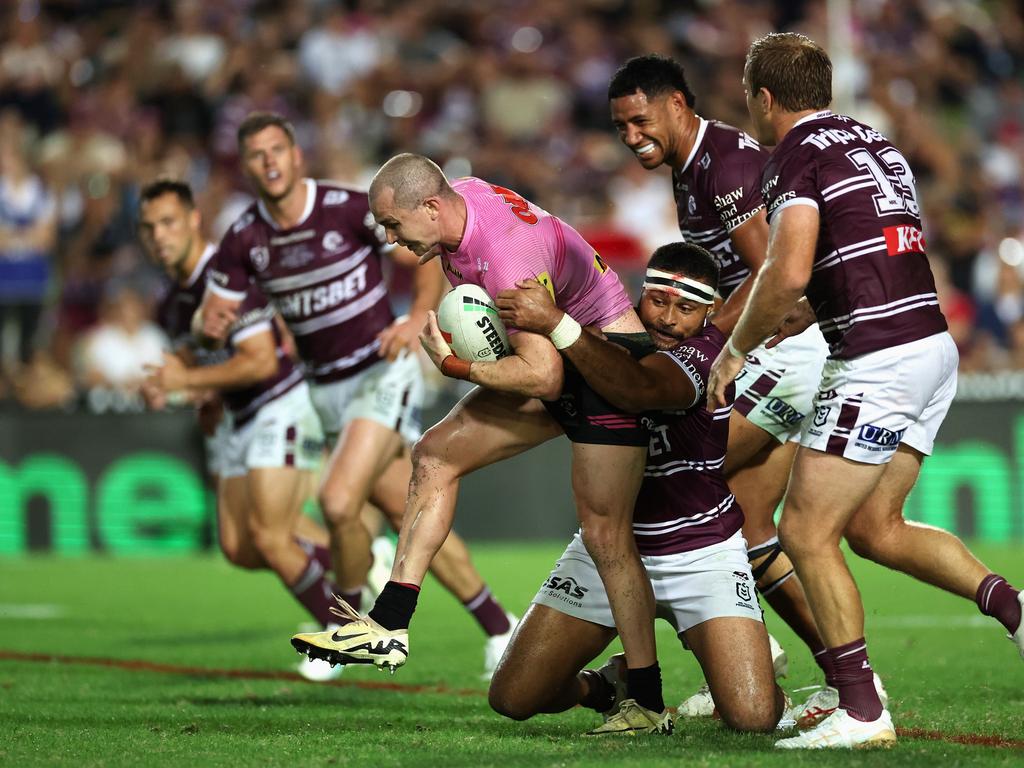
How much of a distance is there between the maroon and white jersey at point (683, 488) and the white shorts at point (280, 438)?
346 centimetres

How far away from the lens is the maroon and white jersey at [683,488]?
6.32 meters

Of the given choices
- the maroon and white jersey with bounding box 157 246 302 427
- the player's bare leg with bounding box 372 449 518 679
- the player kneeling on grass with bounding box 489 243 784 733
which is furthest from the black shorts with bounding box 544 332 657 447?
the maroon and white jersey with bounding box 157 246 302 427

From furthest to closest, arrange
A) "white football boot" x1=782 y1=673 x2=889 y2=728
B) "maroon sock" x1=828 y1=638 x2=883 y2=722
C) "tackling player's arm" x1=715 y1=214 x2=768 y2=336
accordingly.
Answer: "tackling player's arm" x1=715 y1=214 x2=768 y2=336
"white football boot" x1=782 y1=673 x2=889 y2=728
"maroon sock" x1=828 y1=638 x2=883 y2=722

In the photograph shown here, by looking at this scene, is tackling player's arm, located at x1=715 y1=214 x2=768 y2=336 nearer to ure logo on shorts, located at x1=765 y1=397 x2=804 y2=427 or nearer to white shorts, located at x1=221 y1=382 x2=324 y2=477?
ure logo on shorts, located at x1=765 y1=397 x2=804 y2=427

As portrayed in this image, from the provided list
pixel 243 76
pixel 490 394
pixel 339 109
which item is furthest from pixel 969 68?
pixel 490 394

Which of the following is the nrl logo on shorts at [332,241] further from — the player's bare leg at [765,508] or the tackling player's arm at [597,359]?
the tackling player's arm at [597,359]

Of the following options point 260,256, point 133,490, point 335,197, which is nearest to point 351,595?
point 260,256

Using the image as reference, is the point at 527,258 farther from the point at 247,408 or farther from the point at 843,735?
the point at 247,408

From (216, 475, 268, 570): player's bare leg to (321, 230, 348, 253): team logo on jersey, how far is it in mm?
1589

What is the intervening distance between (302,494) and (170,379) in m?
1.16

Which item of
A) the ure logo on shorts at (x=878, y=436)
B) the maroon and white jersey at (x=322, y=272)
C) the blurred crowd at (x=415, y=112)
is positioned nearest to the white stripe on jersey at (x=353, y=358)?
the maroon and white jersey at (x=322, y=272)

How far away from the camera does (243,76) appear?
19250mm

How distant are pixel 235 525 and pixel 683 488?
397 centimetres

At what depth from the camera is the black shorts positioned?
20.3 ft
